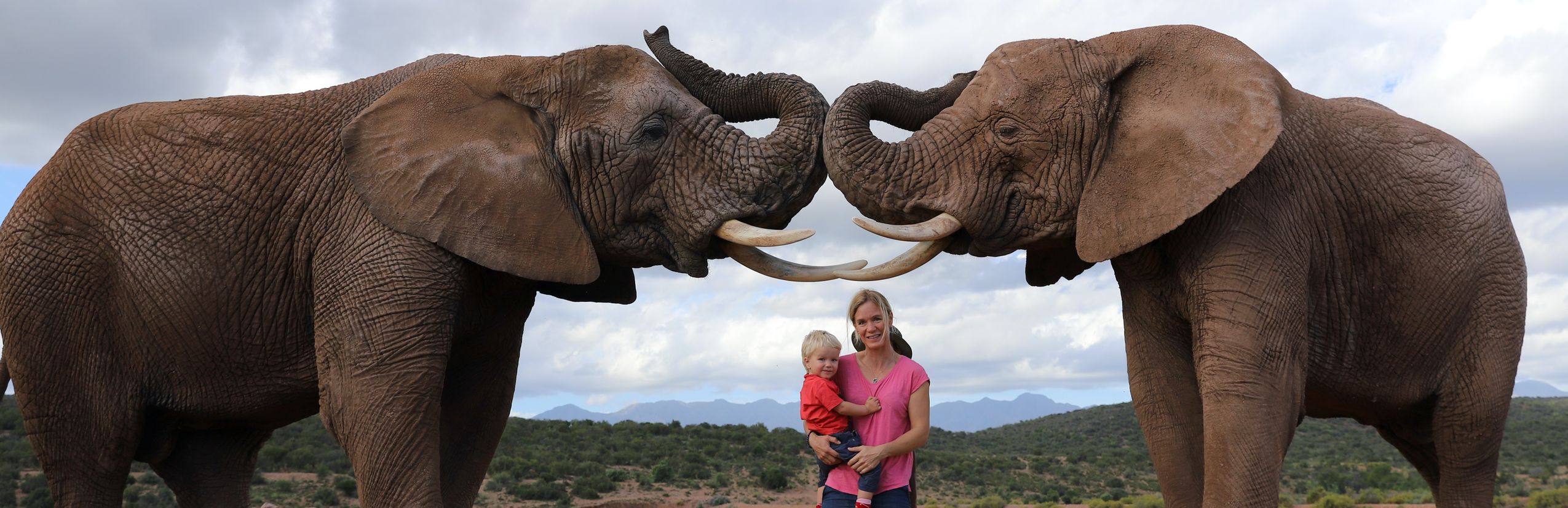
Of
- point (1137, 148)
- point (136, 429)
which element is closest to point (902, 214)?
point (1137, 148)

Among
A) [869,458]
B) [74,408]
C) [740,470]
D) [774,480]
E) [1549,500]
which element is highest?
[740,470]

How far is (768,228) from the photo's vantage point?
23.0ft

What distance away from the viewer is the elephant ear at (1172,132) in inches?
261

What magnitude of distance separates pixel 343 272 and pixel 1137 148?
411cm

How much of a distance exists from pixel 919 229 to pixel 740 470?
23478 mm

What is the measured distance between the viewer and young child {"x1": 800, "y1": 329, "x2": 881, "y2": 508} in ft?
20.9

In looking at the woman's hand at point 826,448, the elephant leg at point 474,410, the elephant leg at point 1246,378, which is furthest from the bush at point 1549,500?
the elephant leg at point 474,410

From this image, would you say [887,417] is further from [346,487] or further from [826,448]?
[346,487]

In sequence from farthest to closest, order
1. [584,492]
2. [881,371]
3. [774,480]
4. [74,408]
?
[774,480], [584,492], [74,408], [881,371]

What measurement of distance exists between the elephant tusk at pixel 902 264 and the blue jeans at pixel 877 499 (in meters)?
1.14

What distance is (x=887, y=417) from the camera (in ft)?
21.1

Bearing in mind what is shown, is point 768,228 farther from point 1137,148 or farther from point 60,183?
point 60,183

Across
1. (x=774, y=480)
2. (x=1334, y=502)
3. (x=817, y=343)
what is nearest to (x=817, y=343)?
(x=817, y=343)

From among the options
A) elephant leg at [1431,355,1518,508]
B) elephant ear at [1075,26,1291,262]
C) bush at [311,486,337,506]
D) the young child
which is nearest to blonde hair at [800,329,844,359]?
the young child
